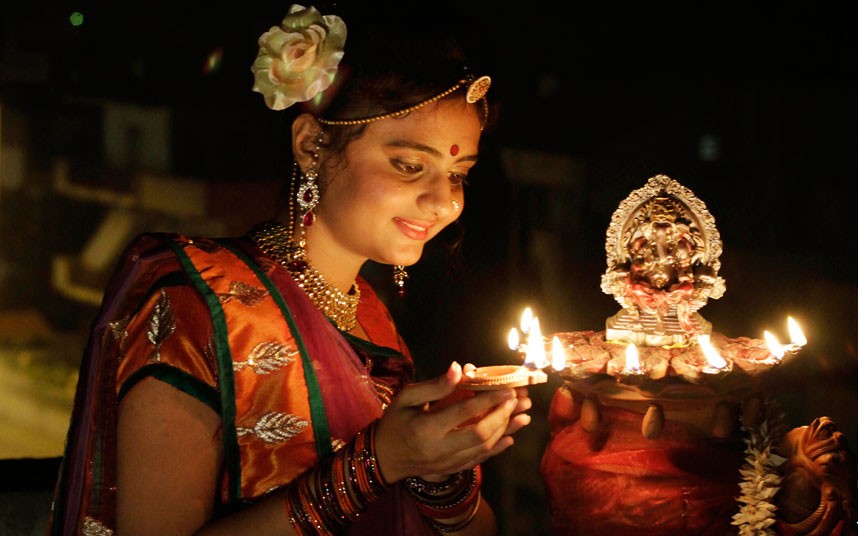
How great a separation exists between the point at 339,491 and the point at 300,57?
75 centimetres

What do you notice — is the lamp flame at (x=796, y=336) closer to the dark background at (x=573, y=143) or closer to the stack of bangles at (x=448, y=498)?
the stack of bangles at (x=448, y=498)

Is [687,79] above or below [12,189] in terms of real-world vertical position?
above

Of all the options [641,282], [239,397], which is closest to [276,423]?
[239,397]

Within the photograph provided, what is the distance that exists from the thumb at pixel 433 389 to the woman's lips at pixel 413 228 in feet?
1.14

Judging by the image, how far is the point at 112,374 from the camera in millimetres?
1595

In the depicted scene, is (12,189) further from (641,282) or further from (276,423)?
(641,282)

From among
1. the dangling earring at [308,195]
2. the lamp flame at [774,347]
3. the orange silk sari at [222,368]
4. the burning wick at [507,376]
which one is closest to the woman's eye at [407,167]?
the dangling earring at [308,195]

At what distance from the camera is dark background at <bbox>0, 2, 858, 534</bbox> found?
2527 millimetres

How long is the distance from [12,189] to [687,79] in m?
1.88

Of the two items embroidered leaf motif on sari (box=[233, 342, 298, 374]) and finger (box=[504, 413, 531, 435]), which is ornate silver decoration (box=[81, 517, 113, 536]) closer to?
embroidered leaf motif on sari (box=[233, 342, 298, 374])

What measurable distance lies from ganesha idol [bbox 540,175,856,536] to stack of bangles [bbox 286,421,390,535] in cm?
33

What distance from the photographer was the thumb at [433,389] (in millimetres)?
1384

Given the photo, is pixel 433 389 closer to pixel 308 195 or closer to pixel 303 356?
pixel 303 356

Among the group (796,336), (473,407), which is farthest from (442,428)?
(796,336)
